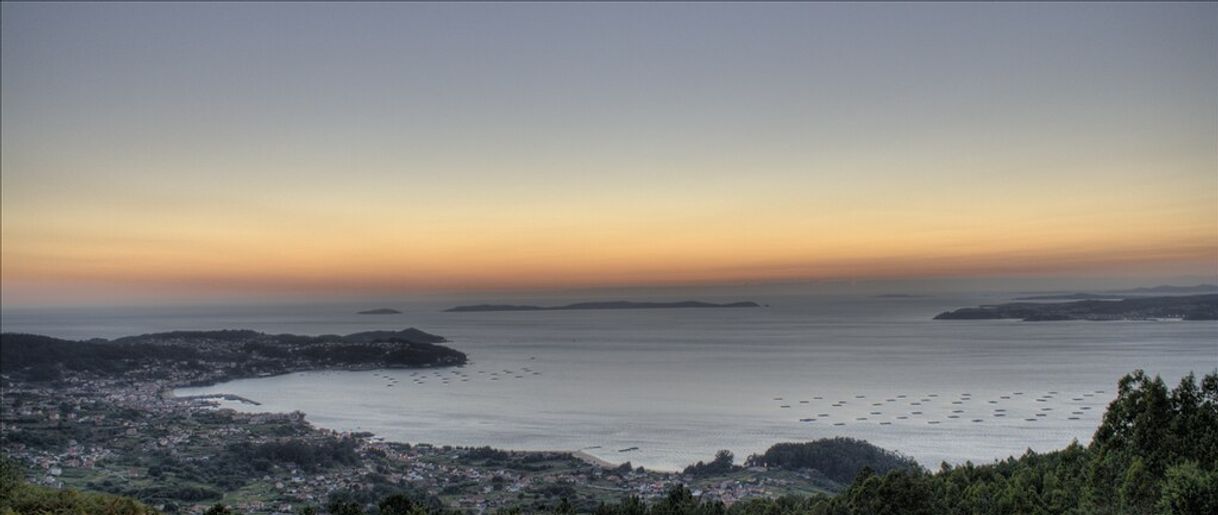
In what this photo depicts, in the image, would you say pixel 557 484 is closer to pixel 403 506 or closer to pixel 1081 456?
pixel 403 506

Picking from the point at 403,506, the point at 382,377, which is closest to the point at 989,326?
the point at 382,377

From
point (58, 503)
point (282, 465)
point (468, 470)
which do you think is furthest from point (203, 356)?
point (58, 503)

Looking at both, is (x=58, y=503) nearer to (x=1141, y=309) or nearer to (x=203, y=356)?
(x=1141, y=309)

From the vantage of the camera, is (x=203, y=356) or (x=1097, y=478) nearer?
(x=1097, y=478)

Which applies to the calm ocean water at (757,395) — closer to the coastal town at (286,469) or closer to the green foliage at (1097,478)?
the coastal town at (286,469)

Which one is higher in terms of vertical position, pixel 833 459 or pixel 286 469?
pixel 833 459

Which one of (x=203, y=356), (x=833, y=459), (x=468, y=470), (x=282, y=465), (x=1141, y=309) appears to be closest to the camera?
(x=468, y=470)

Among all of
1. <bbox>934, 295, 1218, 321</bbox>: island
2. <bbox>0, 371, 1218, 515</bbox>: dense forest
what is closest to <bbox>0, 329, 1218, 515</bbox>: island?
<bbox>0, 371, 1218, 515</bbox>: dense forest

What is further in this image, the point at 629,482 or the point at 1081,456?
the point at 629,482
